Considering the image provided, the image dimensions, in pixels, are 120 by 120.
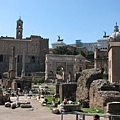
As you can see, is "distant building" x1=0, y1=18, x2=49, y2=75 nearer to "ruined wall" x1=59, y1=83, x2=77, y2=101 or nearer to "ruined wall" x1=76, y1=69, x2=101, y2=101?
"ruined wall" x1=59, y1=83, x2=77, y2=101

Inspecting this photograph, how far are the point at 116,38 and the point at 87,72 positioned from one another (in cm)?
3667

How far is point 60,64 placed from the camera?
63469mm

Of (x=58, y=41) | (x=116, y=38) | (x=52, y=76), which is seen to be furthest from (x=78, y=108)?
(x=58, y=41)

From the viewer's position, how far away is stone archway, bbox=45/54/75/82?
61.8 meters

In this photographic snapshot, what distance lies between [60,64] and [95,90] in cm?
4972

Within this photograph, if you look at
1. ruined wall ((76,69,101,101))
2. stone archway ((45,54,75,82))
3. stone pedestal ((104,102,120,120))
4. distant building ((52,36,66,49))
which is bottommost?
stone pedestal ((104,102,120,120))

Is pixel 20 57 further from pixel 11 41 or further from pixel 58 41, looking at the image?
pixel 58 41

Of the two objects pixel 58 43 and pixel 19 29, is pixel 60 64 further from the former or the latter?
pixel 58 43

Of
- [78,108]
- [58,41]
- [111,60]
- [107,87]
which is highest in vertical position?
[58,41]

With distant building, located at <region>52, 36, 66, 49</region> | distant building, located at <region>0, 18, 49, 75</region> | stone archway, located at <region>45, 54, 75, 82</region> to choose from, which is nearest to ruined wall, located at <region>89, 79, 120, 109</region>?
stone archway, located at <region>45, 54, 75, 82</region>

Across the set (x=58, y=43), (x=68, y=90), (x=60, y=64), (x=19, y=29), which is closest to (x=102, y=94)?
(x=68, y=90)

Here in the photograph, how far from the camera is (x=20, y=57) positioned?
82.3 meters

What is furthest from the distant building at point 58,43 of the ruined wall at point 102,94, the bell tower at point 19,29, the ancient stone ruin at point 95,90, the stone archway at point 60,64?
the ruined wall at point 102,94

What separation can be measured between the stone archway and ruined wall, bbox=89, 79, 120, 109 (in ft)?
152
